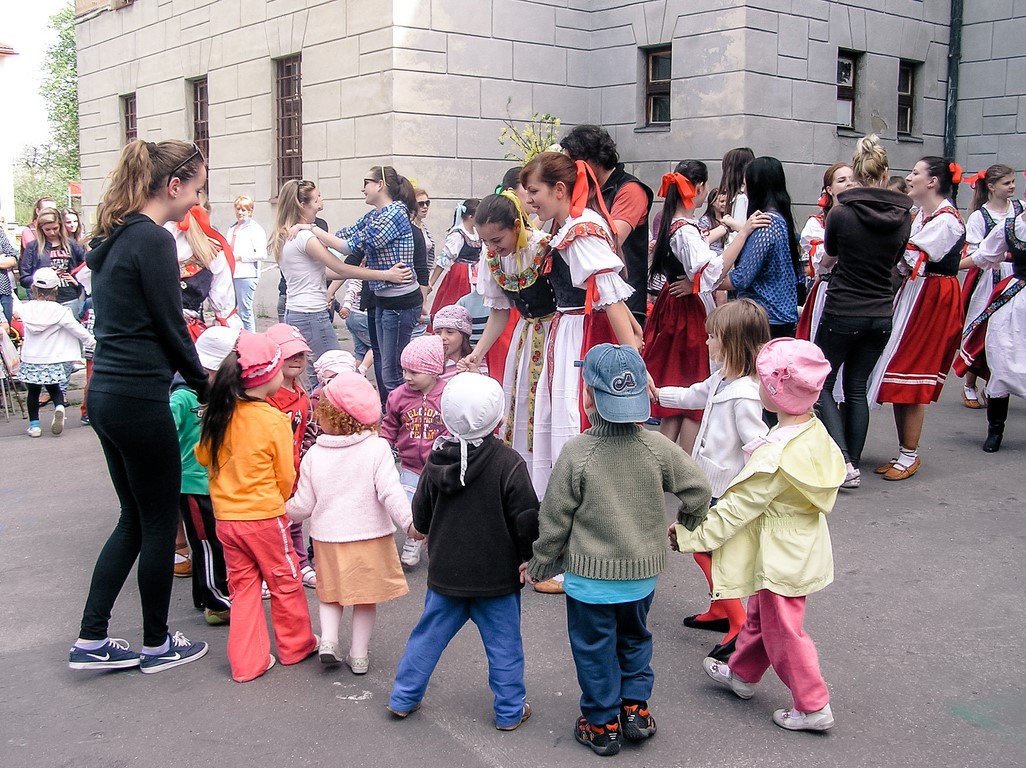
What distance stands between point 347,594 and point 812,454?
1.75 m

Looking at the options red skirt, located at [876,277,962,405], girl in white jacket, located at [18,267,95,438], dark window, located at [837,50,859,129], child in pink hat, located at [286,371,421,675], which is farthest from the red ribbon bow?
dark window, located at [837,50,859,129]

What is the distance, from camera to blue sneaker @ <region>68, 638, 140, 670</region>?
3.87m

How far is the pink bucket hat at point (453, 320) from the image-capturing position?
5.63 meters

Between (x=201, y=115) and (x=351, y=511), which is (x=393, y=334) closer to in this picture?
(x=351, y=511)

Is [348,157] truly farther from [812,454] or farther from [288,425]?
[812,454]

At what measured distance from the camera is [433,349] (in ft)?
16.5

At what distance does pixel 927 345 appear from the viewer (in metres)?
6.89

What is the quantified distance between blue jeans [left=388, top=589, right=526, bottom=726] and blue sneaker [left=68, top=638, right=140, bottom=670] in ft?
3.70

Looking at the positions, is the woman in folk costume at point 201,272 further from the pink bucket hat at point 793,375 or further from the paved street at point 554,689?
the pink bucket hat at point 793,375

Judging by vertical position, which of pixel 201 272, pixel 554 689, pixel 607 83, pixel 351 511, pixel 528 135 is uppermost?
pixel 607 83

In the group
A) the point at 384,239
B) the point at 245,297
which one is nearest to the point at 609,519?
the point at 384,239

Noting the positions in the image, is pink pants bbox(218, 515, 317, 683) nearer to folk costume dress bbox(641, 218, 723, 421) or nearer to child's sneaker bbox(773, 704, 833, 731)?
child's sneaker bbox(773, 704, 833, 731)

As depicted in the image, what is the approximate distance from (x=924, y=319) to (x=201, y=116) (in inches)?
556

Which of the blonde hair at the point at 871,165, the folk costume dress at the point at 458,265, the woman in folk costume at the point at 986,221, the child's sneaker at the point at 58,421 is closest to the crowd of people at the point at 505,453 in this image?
the blonde hair at the point at 871,165
